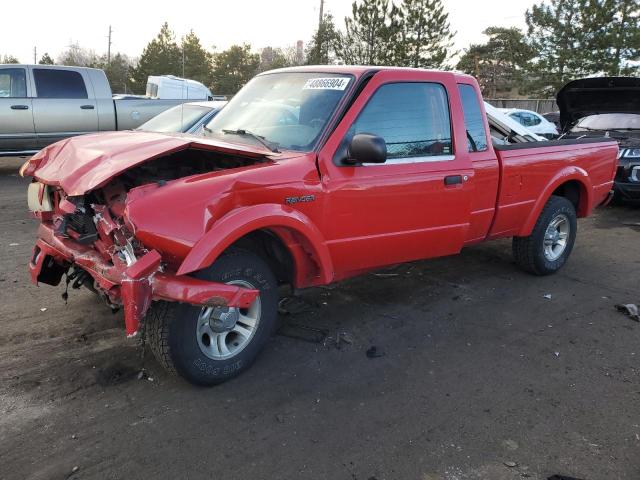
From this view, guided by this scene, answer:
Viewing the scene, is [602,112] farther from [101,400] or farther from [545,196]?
[101,400]

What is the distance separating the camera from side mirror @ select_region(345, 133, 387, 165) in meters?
3.51

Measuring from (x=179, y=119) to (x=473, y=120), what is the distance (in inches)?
185

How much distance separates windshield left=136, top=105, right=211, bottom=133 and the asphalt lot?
3222mm

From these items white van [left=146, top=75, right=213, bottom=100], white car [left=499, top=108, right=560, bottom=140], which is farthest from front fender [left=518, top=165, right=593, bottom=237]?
white van [left=146, top=75, right=213, bottom=100]

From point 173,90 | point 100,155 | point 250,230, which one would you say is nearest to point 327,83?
point 250,230

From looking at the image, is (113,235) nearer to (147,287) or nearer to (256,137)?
(147,287)

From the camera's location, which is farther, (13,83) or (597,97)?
(13,83)

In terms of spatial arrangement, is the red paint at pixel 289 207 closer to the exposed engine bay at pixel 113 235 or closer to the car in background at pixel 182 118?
the exposed engine bay at pixel 113 235

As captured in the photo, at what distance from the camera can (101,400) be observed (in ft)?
10.6

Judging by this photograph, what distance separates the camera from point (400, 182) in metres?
4.05

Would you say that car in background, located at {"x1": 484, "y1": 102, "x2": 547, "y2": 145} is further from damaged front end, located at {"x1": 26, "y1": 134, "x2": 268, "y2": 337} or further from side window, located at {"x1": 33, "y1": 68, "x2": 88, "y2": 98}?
side window, located at {"x1": 33, "y1": 68, "x2": 88, "y2": 98}

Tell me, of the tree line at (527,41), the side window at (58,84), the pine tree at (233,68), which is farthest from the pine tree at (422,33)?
the side window at (58,84)

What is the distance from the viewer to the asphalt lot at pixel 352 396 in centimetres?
278

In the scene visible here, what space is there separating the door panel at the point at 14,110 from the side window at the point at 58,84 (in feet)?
0.80
